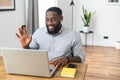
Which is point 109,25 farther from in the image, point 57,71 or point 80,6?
point 57,71

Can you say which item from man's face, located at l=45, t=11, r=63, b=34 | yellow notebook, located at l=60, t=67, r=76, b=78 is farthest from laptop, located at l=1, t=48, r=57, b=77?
man's face, located at l=45, t=11, r=63, b=34

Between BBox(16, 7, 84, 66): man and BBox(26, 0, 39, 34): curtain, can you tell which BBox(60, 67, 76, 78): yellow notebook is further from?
BBox(26, 0, 39, 34): curtain

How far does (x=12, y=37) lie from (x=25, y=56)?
2.75 metres

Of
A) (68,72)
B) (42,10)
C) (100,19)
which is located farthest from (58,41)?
(100,19)

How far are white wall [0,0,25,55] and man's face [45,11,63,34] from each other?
1944 mm

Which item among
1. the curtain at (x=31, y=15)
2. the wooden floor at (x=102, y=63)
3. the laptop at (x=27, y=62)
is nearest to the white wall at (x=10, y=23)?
the curtain at (x=31, y=15)

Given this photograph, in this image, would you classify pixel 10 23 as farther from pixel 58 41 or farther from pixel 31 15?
pixel 58 41

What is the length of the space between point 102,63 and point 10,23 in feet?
6.77

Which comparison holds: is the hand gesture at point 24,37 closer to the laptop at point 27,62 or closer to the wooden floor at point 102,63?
the laptop at point 27,62

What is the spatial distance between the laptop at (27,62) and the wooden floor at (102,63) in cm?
178

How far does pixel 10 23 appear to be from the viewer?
3945 millimetres

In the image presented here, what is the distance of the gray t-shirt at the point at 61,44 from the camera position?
1.98m

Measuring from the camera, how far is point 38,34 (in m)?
2.12

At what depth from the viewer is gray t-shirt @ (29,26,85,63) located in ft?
6.49
